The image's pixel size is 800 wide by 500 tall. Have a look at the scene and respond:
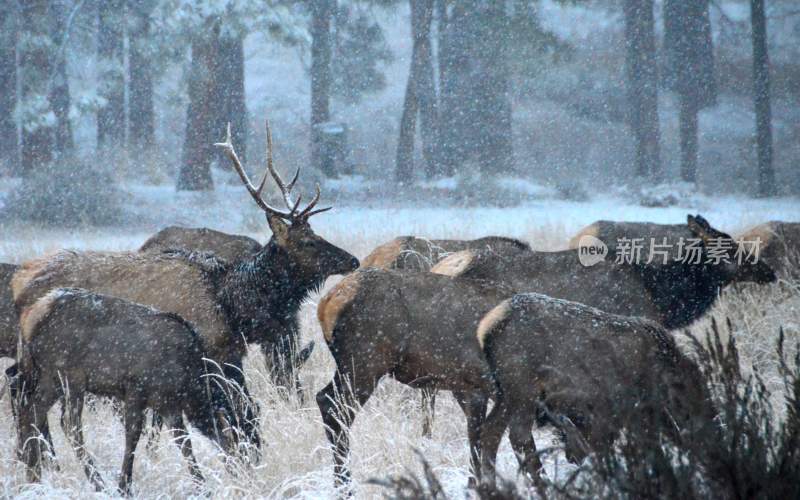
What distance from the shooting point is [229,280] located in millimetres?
6566

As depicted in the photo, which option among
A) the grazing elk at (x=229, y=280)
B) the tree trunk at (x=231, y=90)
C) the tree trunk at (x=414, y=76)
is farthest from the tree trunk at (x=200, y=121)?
the grazing elk at (x=229, y=280)

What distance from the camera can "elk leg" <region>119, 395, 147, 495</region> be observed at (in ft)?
15.8

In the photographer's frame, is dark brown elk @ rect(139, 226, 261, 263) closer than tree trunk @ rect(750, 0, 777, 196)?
Yes

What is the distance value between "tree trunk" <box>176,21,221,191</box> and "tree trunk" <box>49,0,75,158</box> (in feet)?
8.47

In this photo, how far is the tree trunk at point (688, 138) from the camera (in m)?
25.6

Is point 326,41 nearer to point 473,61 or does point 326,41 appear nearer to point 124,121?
point 473,61

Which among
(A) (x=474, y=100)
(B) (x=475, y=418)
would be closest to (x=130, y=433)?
(B) (x=475, y=418)

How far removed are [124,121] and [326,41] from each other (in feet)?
18.5

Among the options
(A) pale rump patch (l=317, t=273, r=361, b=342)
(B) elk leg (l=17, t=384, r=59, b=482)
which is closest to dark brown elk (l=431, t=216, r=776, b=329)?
(A) pale rump patch (l=317, t=273, r=361, b=342)

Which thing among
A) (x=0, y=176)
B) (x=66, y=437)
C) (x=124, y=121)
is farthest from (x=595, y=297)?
(x=124, y=121)

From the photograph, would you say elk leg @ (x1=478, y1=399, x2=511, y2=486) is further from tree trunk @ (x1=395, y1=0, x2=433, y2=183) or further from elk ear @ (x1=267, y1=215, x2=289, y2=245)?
tree trunk @ (x1=395, y1=0, x2=433, y2=183)

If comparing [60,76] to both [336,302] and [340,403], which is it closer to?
[336,302]

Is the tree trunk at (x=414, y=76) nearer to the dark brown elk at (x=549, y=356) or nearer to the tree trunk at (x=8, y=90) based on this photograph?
the tree trunk at (x=8, y=90)

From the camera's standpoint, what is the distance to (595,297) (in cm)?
635
